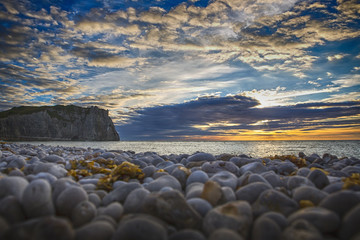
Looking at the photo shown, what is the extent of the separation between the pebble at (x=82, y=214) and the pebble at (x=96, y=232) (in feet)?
1.28

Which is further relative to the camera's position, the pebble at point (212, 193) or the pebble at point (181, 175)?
the pebble at point (181, 175)

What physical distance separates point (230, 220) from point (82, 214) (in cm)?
144

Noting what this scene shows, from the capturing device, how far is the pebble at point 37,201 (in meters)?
2.01

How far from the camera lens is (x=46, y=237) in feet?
4.83

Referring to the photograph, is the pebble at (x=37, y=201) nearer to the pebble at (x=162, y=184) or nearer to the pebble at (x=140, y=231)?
the pebble at (x=140, y=231)

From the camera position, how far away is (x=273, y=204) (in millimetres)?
2250

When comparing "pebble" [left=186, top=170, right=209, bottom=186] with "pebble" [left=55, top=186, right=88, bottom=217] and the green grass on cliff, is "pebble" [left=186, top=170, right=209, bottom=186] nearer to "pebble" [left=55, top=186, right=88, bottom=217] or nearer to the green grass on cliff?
"pebble" [left=55, top=186, right=88, bottom=217]

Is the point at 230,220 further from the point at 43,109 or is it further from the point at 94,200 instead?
the point at 43,109

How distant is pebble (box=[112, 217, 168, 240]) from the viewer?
1.60 m

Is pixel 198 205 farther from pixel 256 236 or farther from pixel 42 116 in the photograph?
pixel 42 116

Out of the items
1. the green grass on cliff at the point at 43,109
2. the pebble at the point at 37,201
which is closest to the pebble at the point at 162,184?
the pebble at the point at 37,201

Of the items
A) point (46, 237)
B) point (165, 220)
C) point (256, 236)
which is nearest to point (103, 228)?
point (46, 237)

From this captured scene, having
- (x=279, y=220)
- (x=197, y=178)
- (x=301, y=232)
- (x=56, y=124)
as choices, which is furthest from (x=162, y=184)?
(x=56, y=124)

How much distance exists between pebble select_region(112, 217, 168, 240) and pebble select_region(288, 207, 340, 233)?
123 cm
